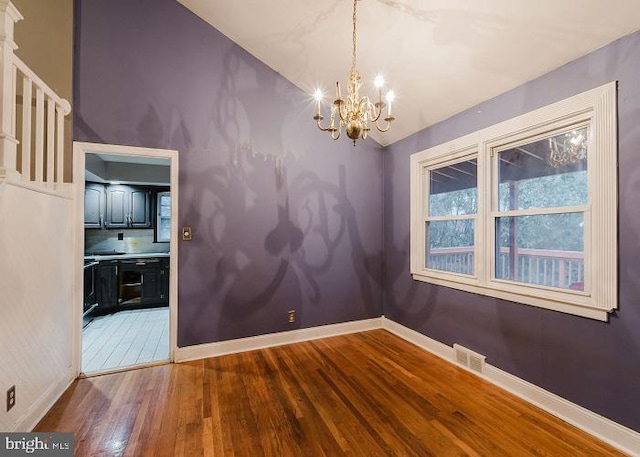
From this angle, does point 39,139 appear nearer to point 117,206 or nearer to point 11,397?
point 11,397

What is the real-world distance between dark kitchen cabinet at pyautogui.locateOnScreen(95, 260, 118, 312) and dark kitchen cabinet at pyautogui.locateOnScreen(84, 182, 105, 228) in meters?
0.84

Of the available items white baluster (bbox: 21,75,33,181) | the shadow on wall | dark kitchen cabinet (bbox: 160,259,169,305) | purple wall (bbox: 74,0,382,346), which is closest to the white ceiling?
purple wall (bbox: 74,0,382,346)

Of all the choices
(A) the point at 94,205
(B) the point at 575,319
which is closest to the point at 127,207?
(A) the point at 94,205

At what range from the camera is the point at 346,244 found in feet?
12.2

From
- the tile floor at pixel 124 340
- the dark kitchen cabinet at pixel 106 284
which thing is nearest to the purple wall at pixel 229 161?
the tile floor at pixel 124 340

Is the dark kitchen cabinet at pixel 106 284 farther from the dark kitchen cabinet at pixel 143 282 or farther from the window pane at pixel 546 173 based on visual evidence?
the window pane at pixel 546 173

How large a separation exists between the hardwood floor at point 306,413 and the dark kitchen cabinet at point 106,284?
7.93 ft

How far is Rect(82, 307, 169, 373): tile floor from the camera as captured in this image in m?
2.94

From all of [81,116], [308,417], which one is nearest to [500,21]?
[308,417]

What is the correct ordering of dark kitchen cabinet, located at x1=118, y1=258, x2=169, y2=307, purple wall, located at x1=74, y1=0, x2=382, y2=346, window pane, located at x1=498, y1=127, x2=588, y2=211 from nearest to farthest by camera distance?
window pane, located at x1=498, y1=127, x2=588, y2=211, purple wall, located at x1=74, y1=0, x2=382, y2=346, dark kitchen cabinet, located at x1=118, y1=258, x2=169, y2=307

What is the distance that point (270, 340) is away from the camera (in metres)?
3.31

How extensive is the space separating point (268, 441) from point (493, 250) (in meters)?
2.39

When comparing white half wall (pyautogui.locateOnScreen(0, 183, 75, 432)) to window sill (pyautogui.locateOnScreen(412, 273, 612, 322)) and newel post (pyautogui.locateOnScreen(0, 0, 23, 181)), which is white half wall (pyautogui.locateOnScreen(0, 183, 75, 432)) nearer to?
newel post (pyautogui.locateOnScreen(0, 0, 23, 181))

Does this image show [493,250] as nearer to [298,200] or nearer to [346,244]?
[346,244]
